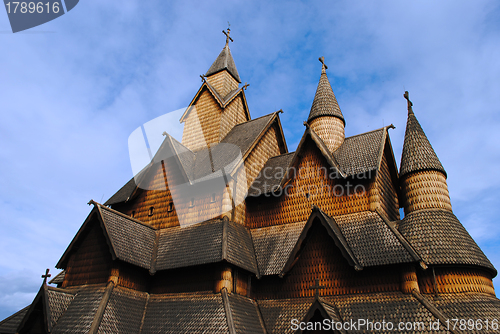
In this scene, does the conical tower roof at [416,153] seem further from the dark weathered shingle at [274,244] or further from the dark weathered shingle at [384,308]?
the dark weathered shingle at [384,308]

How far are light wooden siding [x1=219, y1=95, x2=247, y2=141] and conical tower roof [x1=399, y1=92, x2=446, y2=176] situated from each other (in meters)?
9.14

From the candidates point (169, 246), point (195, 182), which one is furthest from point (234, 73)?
point (169, 246)

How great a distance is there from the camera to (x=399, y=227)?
43.4ft

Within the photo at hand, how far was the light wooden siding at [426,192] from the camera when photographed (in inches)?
521

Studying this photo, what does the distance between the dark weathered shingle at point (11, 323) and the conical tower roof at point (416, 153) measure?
1562 cm

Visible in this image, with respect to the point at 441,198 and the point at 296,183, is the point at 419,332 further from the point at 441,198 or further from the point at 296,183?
the point at 296,183

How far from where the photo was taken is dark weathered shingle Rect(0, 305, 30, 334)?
1260 cm

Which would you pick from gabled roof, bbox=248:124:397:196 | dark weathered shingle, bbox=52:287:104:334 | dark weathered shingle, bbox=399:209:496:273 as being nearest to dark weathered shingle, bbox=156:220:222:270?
dark weathered shingle, bbox=52:287:104:334

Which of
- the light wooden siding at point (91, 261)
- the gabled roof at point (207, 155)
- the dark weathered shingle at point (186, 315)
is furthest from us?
the gabled roof at point (207, 155)

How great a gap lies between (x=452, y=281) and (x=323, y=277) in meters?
4.02

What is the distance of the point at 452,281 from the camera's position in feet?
36.9

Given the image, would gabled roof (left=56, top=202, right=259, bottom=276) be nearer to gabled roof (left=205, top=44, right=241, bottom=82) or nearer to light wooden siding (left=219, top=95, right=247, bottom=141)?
light wooden siding (left=219, top=95, right=247, bottom=141)

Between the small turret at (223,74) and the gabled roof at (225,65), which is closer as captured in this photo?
the small turret at (223,74)

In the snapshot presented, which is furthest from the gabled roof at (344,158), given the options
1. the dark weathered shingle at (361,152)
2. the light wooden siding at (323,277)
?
the light wooden siding at (323,277)
